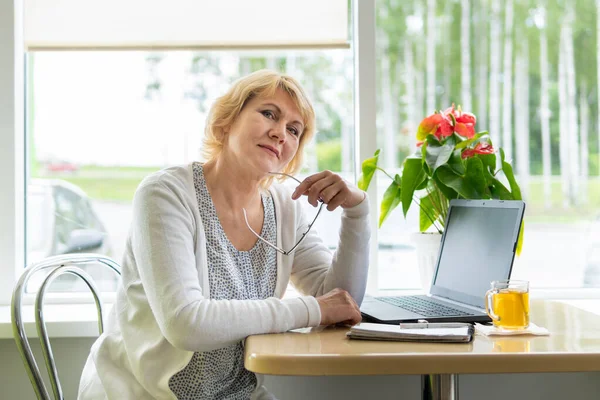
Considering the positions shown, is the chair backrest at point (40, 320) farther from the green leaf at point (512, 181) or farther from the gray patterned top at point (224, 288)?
the green leaf at point (512, 181)

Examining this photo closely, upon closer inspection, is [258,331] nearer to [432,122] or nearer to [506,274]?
[506,274]

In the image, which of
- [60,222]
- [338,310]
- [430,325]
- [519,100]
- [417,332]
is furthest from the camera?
[519,100]

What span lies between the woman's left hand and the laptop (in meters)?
0.27

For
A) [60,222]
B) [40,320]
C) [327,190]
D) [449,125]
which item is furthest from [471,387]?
[60,222]

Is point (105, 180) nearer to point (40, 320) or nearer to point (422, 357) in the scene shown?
point (40, 320)

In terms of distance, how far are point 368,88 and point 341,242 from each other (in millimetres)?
786

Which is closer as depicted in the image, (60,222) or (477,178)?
(477,178)

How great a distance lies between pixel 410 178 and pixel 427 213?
142 millimetres

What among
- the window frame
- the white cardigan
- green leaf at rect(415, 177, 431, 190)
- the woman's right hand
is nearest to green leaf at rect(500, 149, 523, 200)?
green leaf at rect(415, 177, 431, 190)

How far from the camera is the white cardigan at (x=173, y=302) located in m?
1.36

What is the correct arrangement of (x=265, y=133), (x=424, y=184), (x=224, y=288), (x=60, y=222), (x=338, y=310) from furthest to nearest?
(x=60, y=222) < (x=424, y=184) < (x=265, y=133) < (x=224, y=288) < (x=338, y=310)

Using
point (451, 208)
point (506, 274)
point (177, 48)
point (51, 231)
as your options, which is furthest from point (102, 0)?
point (506, 274)

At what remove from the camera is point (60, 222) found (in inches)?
93.9

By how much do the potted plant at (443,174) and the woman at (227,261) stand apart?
35 centimetres
